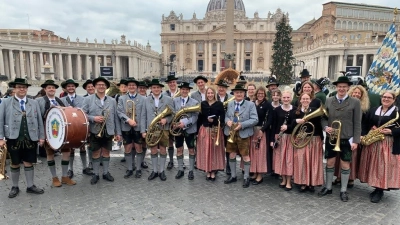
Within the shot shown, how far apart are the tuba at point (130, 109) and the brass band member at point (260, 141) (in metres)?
2.88

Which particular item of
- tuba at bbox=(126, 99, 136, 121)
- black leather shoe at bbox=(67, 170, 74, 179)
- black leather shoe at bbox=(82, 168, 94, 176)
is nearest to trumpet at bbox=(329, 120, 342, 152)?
tuba at bbox=(126, 99, 136, 121)

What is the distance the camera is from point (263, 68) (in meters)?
101

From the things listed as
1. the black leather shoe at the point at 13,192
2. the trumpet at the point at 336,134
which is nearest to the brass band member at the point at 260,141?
the trumpet at the point at 336,134

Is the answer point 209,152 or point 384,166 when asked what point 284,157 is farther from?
point 384,166

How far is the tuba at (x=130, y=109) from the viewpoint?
6.80 m

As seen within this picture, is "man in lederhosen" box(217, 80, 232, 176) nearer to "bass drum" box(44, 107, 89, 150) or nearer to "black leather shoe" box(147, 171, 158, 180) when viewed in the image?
"black leather shoe" box(147, 171, 158, 180)

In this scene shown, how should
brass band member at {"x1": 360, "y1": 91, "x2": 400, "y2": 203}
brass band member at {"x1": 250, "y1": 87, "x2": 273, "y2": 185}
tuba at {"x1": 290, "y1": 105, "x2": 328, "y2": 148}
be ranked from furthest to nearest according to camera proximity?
brass band member at {"x1": 250, "y1": 87, "x2": 273, "y2": 185} < tuba at {"x1": 290, "y1": 105, "x2": 328, "y2": 148} < brass band member at {"x1": 360, "y1": 91, "x2": 400, "y2": 203}

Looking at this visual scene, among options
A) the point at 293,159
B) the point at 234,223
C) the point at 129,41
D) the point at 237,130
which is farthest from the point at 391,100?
the point at 129,41

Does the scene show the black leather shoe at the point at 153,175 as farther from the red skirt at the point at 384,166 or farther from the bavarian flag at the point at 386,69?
the bavarian flag at the point at 386,69

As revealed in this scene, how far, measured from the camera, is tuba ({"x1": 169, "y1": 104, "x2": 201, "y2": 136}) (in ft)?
21.6

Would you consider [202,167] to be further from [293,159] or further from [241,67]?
[241,67]

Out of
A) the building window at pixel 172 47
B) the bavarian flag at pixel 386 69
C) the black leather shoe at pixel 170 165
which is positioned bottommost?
the black leather shoe at pixel 170 165

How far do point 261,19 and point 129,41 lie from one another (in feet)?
158

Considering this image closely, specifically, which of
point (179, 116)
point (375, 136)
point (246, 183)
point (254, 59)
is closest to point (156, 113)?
point (179, 116)
